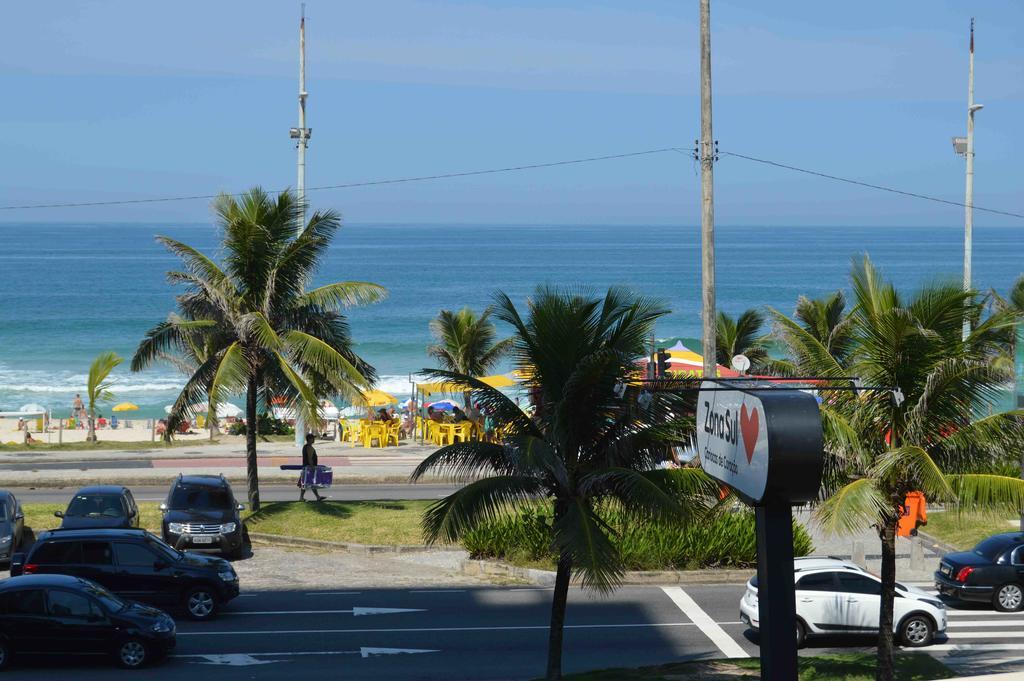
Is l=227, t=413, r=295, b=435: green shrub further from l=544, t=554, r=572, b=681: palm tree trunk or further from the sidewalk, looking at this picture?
l=544, t=554, r=572, b=681: palm tree trunk

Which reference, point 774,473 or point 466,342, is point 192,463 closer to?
point 466,342

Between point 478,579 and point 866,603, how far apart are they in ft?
25.7

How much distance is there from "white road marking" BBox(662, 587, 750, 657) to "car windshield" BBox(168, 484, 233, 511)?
928 centimetres

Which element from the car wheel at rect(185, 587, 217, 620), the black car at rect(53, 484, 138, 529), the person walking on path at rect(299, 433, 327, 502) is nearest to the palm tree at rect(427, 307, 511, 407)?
the person walking on path at rect(299, 433, 327, 502)

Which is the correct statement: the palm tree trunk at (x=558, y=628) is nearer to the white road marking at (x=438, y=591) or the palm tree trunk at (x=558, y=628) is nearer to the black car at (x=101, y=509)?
the white road marking at (x=438, y=591)

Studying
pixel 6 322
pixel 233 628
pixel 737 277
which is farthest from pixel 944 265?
pixel 233 628

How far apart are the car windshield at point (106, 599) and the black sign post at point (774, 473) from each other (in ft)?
32.2

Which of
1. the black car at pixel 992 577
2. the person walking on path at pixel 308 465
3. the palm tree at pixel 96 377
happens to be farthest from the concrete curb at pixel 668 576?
the palm tree at pixel 96 377

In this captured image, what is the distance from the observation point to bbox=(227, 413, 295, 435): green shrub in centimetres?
4919

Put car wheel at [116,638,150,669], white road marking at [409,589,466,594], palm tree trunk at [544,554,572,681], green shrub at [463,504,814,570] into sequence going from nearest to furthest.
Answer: palm tree trunk at [544,554,572,681] → car wheel at [116,638,150,669] → white road marking at [409,589,466,594] → green shrub at [463,504,814,570]

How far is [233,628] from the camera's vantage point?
20.3m

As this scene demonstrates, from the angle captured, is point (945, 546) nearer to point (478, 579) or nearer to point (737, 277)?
point (478, 579)

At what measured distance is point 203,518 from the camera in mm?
25125

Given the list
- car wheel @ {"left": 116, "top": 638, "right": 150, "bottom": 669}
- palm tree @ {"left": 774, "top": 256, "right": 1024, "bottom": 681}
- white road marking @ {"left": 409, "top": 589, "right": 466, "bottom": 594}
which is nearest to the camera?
palm tree @ {"left": 774, "top": 256, "right": 1024, "bottom": 681}
